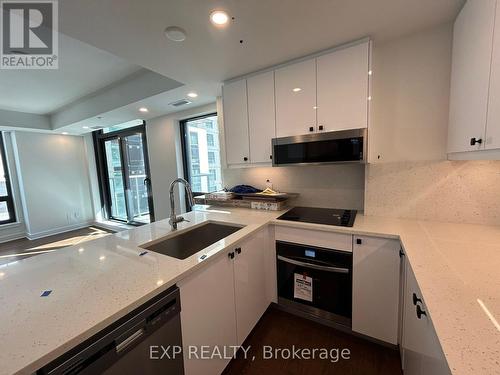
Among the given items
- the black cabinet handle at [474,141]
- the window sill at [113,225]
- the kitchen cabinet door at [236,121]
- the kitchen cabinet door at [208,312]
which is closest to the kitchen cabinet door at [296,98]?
the kitchen cabinet door at [236,121]

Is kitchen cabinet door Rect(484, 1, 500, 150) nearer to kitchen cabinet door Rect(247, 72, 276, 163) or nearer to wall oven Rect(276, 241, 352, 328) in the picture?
wall oven Rect(276, 241, 352, 328)

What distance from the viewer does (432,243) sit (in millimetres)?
1226

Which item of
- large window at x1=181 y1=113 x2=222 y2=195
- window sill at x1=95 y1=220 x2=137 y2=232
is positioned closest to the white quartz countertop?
large window at x1=181 y1=113 x2=222 y2=195

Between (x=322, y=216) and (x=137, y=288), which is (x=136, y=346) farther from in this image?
(x=322, y=216)

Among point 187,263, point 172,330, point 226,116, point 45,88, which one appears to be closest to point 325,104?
point 226,116

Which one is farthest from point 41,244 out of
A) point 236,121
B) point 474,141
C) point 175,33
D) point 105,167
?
point 474,141

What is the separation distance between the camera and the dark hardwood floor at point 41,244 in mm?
3709

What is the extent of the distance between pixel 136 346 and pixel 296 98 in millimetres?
1977

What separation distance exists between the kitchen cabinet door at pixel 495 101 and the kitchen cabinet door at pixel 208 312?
1.51m

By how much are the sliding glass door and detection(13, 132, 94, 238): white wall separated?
55cm

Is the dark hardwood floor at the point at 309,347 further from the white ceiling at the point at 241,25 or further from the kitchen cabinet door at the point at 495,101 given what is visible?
the white ceiling at the point at 241,25

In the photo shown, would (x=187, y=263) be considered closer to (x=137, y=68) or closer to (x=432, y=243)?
(x=432, y=243)

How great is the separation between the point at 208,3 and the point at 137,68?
1792 millimetres

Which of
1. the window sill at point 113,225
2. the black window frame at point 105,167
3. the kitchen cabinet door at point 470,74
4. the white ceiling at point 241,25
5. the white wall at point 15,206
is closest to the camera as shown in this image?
the kitchen cabinet door at point 470,74
